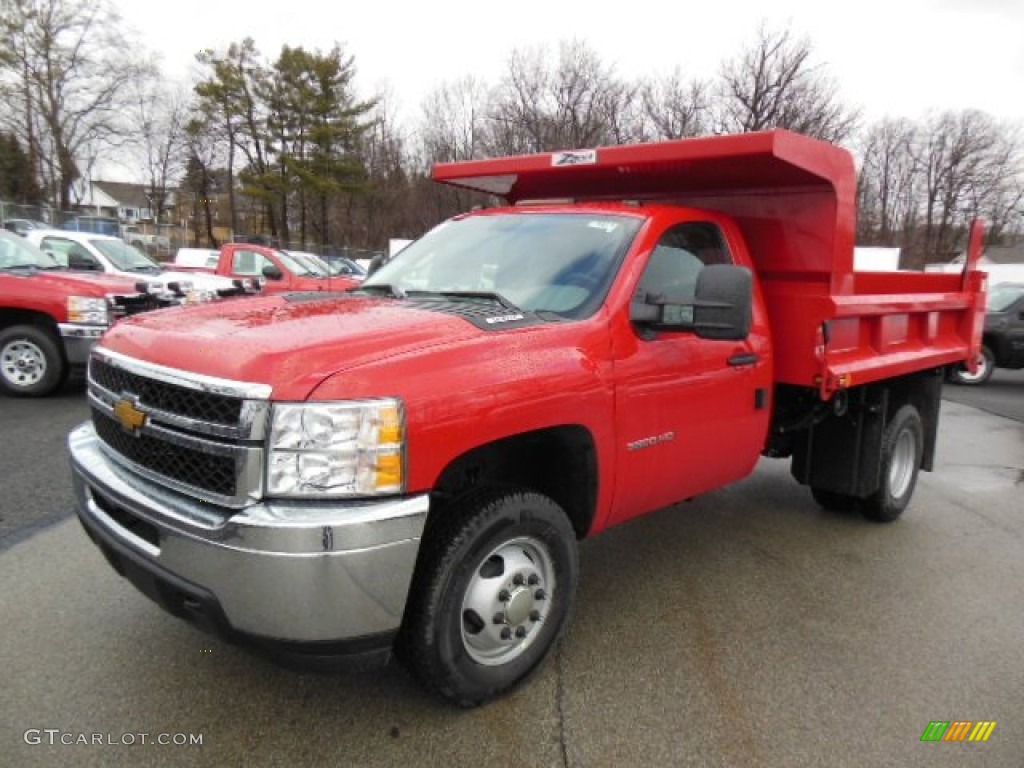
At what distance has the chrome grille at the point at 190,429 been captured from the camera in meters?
2.27

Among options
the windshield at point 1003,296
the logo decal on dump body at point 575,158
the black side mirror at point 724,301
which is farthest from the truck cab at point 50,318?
the windshield at point 1003,296

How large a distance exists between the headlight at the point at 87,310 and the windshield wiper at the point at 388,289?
520 centimetres

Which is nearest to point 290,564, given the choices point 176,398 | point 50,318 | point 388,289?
point 176,398

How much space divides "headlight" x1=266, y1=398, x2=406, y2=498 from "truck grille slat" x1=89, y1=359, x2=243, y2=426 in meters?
0.18

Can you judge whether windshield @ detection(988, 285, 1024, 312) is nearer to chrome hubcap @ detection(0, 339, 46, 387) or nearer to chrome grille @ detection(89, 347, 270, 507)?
chrome grille @ detection(89, 347, 270, 507)

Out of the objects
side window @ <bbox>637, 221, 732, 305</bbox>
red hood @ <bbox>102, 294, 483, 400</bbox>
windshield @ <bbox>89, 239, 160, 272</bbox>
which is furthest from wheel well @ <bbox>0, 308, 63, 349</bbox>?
side window @ <bbox>637, 221, 732, 305</bbox>

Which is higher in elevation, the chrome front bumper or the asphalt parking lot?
the chrome front bumper

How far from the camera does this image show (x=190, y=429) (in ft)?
7.91

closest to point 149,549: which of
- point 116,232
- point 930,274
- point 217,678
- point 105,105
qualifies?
point 217,678

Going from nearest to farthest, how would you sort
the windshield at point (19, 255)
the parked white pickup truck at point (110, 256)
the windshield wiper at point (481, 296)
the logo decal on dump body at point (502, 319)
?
the logo decal on dump body at point (502, 319), the windshield wiper at point (481, 296), the windshield at point (19, 255), the parked white pickup truck at point (110, 256)

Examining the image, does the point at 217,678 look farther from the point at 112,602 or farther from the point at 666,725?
the point at 666,725

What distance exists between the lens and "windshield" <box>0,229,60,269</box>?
8.40 metres

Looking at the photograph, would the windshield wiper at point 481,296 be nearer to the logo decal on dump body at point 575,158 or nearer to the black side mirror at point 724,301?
the black side mirror at point 724,301

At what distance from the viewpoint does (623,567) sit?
4328 millimetres
